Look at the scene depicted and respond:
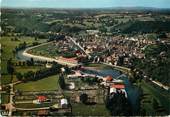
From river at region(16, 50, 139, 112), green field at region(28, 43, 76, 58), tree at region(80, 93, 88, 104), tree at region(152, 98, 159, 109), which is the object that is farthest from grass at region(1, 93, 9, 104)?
tree at region(152, 98, 159, 109)

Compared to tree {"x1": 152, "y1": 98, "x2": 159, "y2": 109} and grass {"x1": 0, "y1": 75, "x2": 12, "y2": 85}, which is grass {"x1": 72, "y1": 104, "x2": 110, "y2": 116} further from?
grass {"x1": 0, "y1": 75, "x2": 12, "y2": 85}

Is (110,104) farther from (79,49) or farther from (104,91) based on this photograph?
(79,49)

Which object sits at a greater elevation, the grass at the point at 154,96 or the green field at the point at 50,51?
the green field at the point at 50,51

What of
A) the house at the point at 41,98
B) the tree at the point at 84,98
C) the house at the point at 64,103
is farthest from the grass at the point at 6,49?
the tree at the point at 84,98

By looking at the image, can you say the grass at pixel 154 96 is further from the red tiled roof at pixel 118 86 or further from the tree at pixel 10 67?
the tree at pixel 10 67

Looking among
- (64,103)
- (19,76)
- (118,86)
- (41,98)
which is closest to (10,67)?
(19,76)

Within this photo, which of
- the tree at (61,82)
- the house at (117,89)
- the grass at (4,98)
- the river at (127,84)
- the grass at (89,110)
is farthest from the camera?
the river at (127,84)

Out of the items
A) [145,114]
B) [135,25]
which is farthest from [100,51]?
[145,114]

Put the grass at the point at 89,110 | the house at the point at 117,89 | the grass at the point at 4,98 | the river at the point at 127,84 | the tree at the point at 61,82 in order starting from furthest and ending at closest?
the river at the point at 127,84 < the house at the point at 117,89 < the tree at the point at 61,82 < the grass at the point at 89,110 < the grass at the point at 4,98
